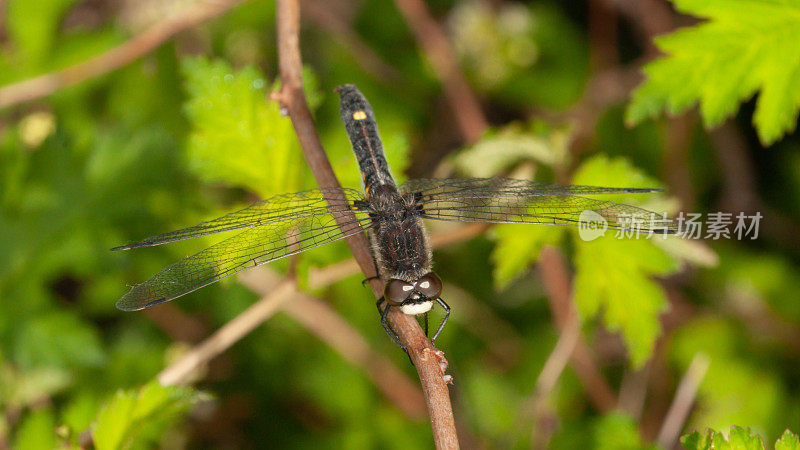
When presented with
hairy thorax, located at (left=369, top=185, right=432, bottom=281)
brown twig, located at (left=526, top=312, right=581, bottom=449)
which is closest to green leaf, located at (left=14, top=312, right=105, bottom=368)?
hairy thorax, located at (left=369, top=185, right=432, bottom=281)

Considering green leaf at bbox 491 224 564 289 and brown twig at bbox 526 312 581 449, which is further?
brown twig at bbox 526 312 581 449

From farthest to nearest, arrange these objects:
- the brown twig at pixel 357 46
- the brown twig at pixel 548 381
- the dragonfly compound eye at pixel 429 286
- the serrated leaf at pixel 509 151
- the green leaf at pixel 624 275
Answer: the brown twig at pixel 357 46, the brown twig at pixel 548 381, the serrated leaf at pixel 509 151, the green leaf at pixel 624 275, the dragonfly compound eye at pixel 429 286

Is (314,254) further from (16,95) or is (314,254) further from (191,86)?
(16,95)

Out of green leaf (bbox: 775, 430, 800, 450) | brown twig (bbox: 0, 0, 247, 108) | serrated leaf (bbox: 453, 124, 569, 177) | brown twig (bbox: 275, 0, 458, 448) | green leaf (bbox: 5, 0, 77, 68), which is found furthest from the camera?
green leaf (bbox: 5, 0, 77, 68)

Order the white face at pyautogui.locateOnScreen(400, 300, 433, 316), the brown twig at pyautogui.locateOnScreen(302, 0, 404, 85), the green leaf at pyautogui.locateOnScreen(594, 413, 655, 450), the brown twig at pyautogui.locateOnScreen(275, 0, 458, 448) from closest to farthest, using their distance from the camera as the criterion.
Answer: the brown twig at pyautogui.locateOnScreen(275, 0, 458, 448), the white face at pyautogui.locateOnScreen(400, 300, 433, 316), the green leaf at pyautogui.locateOnScreen(594, 413, 655, 450), the brown twig at pyautogui.locateOnScreen(302, 0, 404, 85)

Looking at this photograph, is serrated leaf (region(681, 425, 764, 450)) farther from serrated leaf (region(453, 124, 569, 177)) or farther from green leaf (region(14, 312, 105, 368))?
green leaf (region(14, 312, 105, 368))

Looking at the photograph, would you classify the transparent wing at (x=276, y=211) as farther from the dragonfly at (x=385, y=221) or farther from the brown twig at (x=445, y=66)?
the brown twig at (x=445, y=66)

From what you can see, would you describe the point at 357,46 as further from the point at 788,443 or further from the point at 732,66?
the point at 788,443

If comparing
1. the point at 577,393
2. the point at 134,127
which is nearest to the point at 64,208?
the point at 134,127

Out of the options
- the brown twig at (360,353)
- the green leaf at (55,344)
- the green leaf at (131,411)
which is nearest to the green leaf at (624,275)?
the brown twig at (360,353)

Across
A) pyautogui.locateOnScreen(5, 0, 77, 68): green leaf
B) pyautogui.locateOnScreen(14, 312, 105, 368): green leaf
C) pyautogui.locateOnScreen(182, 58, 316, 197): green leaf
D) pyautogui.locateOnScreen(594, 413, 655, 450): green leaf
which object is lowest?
pyautogui.locateOnScreen(594, 413, 655, 450): green leaf
